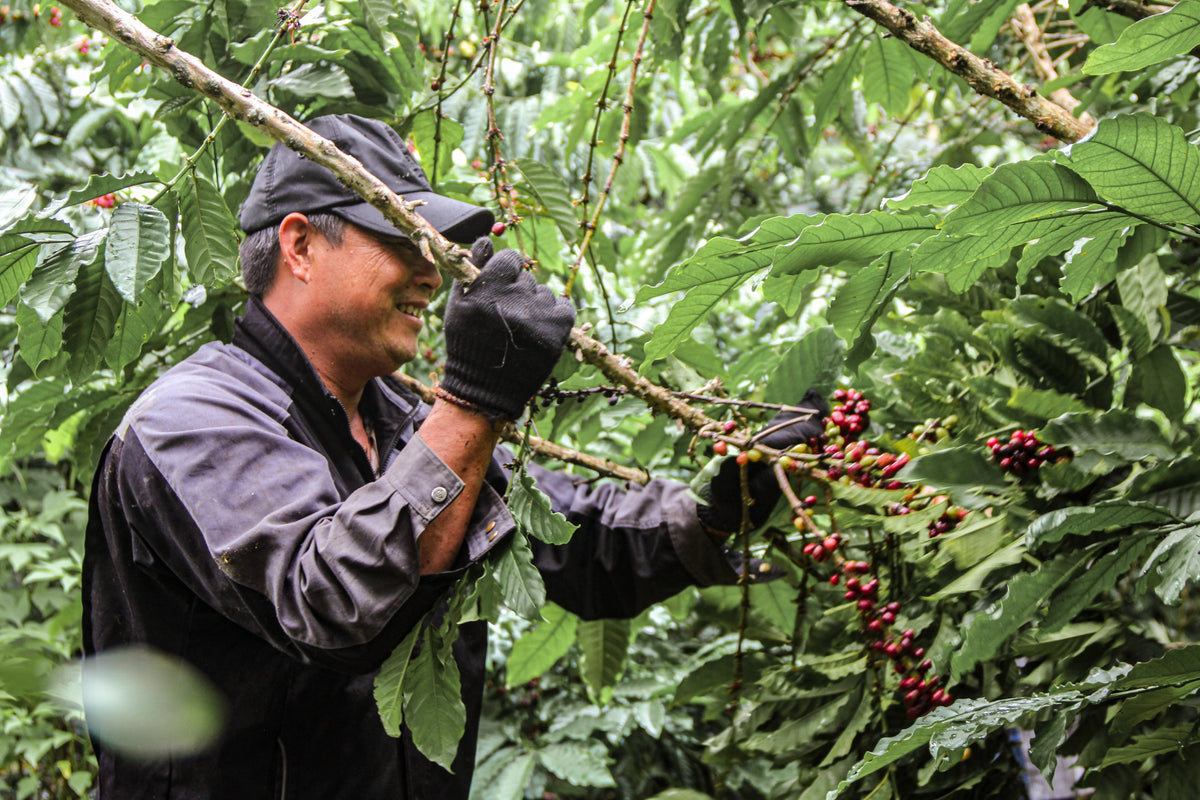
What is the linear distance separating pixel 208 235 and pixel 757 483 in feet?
3.07

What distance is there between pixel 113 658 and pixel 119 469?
32 cm

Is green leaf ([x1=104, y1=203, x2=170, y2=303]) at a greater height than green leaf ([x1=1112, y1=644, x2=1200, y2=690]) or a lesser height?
greater

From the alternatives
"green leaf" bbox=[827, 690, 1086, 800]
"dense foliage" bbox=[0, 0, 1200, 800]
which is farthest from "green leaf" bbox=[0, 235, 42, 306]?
"green leaf" bbox=[827, 690, 1086, 800]

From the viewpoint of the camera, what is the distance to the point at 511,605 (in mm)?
1181

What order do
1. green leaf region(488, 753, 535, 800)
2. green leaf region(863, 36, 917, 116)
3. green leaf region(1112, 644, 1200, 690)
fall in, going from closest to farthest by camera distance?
green leaf region(1112, 644, 1200, 690)
green leaf region(863, 36, 917, 116)
green leaf region(488, 753, 535, 800)

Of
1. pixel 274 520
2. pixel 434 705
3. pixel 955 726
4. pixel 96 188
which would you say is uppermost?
pixel 96 188

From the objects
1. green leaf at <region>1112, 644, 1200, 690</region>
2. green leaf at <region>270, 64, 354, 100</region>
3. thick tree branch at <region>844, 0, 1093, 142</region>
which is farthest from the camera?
green leaf at <region>270, 64, 354, 100</region>

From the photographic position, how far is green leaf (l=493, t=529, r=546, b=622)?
1177mm

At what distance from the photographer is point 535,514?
1.24 metres

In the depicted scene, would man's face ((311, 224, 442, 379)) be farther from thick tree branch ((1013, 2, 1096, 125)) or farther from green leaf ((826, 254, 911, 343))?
thick tree branch ((1013, 2, 1096, 125))

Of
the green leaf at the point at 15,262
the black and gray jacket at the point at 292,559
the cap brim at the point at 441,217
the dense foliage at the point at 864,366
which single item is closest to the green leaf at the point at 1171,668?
→ the dense foliage at the point at 864,366

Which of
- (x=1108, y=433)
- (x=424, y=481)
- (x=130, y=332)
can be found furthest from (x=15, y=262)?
(x=1108, y=433)

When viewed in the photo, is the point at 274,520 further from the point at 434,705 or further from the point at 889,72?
the point at 889,72

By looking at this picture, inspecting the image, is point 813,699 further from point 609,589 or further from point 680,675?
point 680,675
